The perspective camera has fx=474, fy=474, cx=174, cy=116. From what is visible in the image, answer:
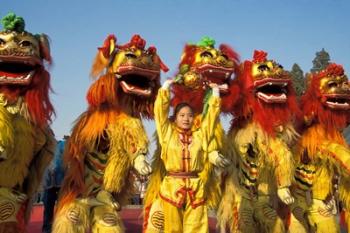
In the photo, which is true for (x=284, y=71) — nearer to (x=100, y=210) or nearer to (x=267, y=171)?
(x=267, y=171)

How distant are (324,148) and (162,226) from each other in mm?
2072

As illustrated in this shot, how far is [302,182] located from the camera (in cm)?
496

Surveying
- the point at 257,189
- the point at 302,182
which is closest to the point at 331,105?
the point at 302,182

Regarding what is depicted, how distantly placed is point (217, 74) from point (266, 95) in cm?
54

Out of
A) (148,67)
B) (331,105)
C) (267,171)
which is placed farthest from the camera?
(331,105)

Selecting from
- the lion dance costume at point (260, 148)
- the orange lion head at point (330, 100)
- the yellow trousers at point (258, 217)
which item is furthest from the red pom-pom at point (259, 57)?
the yellow trousers at point (258, 217)

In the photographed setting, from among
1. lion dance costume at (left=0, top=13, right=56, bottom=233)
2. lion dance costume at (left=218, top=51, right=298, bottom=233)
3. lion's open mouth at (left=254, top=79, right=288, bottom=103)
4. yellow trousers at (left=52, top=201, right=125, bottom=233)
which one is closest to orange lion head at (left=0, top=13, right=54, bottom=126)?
lion dance costume at (left=0, top=13, right=56, bottom=233)

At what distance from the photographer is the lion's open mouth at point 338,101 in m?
4.89

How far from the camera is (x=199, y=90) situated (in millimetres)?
4047

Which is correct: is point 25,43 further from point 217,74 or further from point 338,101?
point 338,101

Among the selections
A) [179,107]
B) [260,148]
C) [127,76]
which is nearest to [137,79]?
[127,76]

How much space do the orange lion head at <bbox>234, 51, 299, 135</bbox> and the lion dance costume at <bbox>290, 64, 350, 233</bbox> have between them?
41cm

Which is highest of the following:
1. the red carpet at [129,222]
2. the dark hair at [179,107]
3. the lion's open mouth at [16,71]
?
the lion's open mouth at [16,71]

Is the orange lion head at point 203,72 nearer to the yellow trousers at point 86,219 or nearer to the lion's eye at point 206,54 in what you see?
the lion's eye at point 206,54
